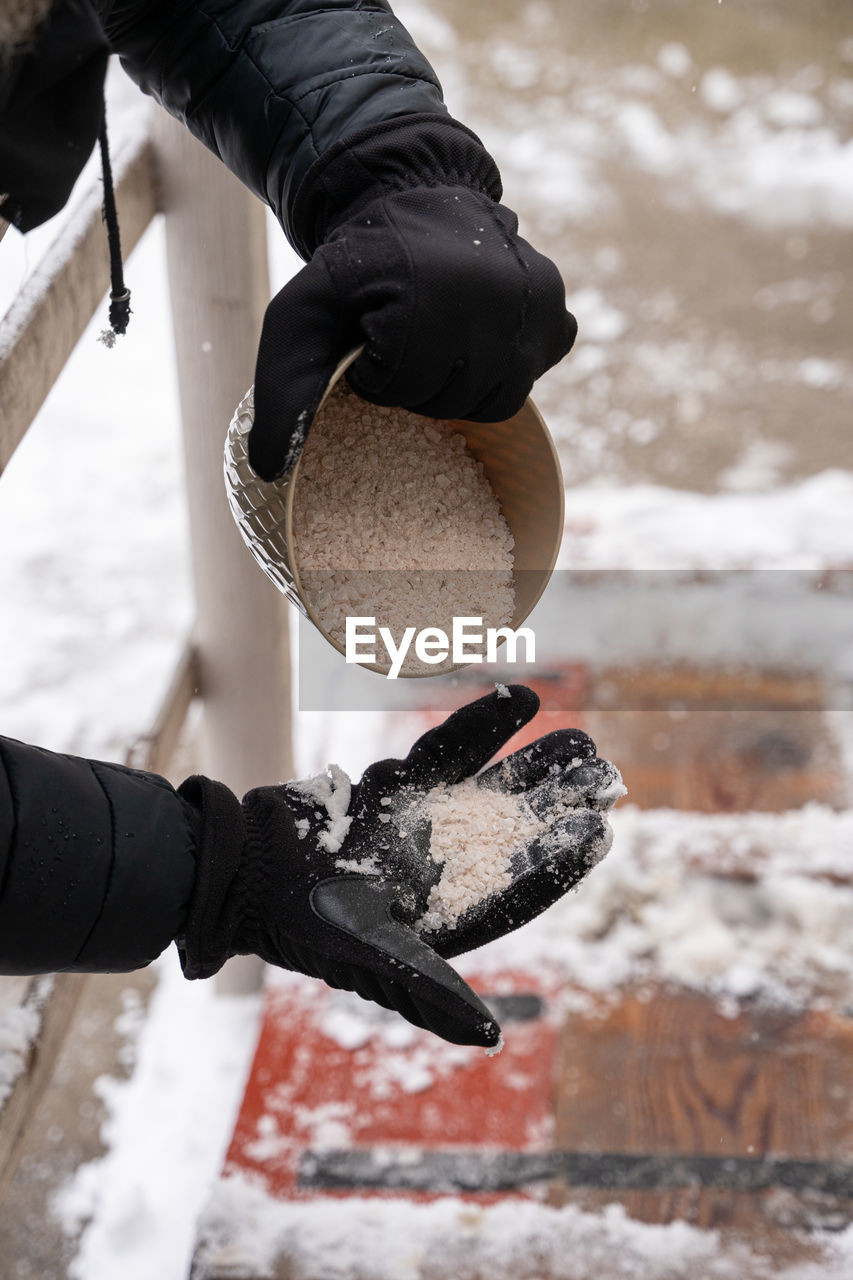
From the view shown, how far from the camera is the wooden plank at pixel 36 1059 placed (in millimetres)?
1117

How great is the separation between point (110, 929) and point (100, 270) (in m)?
0.74

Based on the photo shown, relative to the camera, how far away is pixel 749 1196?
1530 mm

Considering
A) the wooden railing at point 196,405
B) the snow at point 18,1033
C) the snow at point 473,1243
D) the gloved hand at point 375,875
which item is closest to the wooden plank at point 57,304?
the wooden railing at point 196,405

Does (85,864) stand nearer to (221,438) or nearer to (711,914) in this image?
(221,438)

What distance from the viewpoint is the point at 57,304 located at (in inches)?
45.6

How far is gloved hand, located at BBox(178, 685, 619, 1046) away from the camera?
0.93 meters

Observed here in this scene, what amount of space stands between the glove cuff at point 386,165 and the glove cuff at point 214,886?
0.48 meters

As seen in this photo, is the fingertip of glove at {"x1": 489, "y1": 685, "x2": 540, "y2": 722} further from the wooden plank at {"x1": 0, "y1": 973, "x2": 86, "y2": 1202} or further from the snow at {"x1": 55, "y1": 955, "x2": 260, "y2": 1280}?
the snow at {"x1": 55, "y1": 955, "x2": 260, "y2": 1280}

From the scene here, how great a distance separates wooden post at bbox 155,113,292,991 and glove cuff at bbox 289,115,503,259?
1.69 ft

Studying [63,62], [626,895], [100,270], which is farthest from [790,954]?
[63,62]

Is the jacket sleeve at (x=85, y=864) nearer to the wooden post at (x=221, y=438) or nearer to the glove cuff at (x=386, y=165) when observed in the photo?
the glove cuff at (x=386, y=165)
